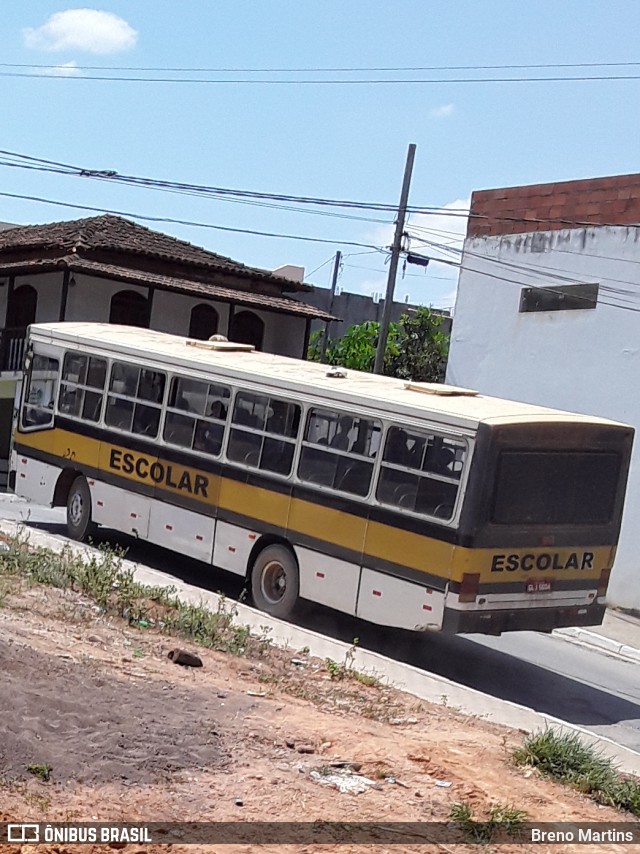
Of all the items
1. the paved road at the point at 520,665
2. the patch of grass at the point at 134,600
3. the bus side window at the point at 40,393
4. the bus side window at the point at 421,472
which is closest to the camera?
the patch of grass at the point at 134,600

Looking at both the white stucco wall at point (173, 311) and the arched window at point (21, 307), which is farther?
the white stucco wall at point (173, 311)

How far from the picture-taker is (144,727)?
6.77 meters

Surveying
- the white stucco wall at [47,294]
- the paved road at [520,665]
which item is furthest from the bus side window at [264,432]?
the white stucco wall at [47,294]

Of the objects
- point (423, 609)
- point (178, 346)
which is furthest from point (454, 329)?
point (423, 609)

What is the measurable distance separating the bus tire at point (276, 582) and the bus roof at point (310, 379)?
181 cm

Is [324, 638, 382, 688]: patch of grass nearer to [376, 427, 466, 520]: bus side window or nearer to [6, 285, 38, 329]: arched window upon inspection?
[376, 427, 466, 520]: bus side window

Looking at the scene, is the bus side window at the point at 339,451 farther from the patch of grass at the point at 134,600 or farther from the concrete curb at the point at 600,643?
the concrete curb at the point at 600,643

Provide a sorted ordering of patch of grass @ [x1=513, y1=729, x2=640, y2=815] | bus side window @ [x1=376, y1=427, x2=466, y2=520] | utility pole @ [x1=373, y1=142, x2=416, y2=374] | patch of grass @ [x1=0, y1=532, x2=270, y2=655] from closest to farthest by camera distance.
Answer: patch of grass @ [x1=513, y1=729, x2=640, y2=815], patch of grass @ [x1=0, y1=532, x2=270, y2=655], bus side window @ [x1=376, y1=427, x2=466, y2=520], utility pole @ [x1=373, y1=142, x2=416, y2=374]

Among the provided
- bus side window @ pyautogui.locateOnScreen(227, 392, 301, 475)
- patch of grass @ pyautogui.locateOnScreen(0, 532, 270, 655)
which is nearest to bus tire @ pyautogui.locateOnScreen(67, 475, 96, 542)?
patch of grass @ pyautogui.locateOnScreen(0, 532, 270, 655)

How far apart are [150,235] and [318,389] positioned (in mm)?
21986

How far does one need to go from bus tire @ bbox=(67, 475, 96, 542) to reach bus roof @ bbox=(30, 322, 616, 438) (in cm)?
195

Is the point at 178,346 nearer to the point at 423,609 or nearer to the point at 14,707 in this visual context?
the point at 423,609

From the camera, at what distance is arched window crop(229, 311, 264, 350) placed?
32875 mm

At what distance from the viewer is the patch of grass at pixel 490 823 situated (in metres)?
5.95
